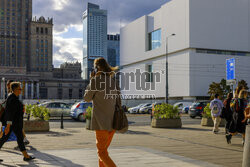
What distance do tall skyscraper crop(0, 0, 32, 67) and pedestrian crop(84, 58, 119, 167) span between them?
469ft

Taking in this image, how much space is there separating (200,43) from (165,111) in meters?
47.6

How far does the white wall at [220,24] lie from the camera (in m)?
62.0

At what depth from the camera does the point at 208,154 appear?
823 centimetres

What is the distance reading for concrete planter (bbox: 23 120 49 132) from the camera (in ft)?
48.5

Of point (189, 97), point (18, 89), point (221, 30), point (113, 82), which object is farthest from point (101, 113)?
point (221, 30)

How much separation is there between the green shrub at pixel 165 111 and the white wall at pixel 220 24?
45982 millimetres

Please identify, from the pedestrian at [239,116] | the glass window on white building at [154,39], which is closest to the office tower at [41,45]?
the glass window on white building at [154,39]

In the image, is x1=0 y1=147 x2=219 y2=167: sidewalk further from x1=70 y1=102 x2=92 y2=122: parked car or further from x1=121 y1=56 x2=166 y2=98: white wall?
x1=121 y1=56 x2=166 y2=98: white wall

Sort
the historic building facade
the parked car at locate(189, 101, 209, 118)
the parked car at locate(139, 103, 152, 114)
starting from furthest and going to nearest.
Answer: the historic building facade, the parked car at locate(139, 103, 152, 114), the parked car at locate(189, 101, 209, 118)

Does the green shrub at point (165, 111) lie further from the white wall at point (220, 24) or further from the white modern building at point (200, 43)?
the white wall at point (220, 24)

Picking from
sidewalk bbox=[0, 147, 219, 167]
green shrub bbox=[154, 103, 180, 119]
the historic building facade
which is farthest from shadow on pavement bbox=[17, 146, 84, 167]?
the historic building facade

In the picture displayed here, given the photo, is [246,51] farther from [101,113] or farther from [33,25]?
[33,25]

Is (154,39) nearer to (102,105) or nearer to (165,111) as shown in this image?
(165,111)

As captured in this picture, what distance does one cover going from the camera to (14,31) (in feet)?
471
